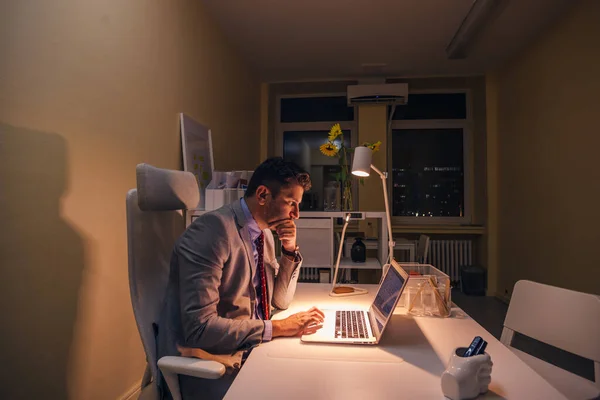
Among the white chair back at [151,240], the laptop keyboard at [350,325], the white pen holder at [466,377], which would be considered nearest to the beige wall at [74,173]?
the white chair back at [151,240]

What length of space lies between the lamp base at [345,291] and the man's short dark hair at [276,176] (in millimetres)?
669

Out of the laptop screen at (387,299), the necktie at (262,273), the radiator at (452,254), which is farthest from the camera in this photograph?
the radiator at (452,254)

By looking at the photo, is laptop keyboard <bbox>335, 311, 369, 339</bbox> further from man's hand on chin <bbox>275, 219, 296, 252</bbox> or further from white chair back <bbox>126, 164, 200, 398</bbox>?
white chair back <bbox>126, 164, 200, 398</bbox>

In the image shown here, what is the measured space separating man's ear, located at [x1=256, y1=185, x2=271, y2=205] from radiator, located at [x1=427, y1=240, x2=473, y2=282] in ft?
14.2

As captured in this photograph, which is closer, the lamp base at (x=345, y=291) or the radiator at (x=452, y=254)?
the lamp base at (x=345, y=291)

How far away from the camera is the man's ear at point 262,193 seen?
59.2 inches

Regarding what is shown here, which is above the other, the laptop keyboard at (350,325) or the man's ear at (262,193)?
the man's ear at (262,193)

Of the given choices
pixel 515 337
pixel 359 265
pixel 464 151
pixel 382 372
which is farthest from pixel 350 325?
pixel 464 151

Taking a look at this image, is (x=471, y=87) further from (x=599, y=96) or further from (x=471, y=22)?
(x=599, y=96)

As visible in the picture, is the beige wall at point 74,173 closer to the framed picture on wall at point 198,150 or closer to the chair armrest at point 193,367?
the framed picture on wall at point 198,150

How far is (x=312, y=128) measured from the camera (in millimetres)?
5539

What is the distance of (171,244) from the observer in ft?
4.81

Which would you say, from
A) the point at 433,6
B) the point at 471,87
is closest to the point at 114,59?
the point at 433,6

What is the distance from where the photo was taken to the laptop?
1244 mm
